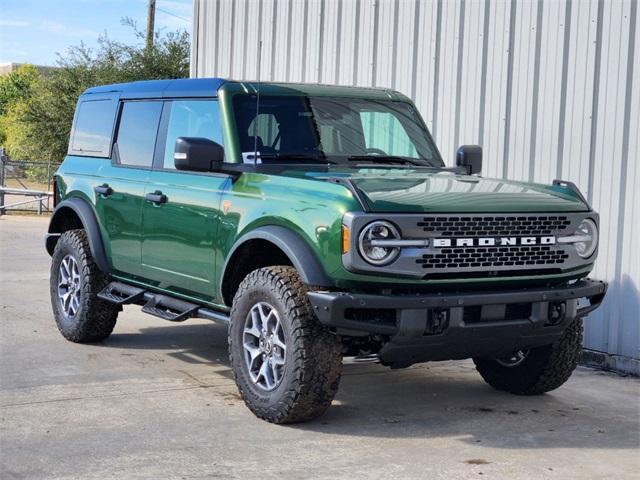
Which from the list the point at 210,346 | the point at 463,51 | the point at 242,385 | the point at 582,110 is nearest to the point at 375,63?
the point at 463,51

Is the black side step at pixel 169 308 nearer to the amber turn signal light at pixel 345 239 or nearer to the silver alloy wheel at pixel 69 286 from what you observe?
the silver alloy wheel at pixel 69 286

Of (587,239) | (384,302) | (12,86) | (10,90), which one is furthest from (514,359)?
(12,86)

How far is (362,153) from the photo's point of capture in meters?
6.93

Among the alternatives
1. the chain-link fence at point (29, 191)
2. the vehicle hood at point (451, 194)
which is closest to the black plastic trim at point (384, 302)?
the vehicle hood at point (451, 194)

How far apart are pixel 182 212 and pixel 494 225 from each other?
86.9 inches

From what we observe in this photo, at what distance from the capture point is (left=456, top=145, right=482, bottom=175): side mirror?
7.39 m

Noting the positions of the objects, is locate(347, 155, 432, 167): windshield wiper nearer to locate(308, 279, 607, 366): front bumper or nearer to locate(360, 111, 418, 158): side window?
locate(360, 111, 418, 158): side window

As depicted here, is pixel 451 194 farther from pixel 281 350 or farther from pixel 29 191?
pixel 29 191

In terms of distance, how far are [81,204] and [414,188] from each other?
3390 millimetres

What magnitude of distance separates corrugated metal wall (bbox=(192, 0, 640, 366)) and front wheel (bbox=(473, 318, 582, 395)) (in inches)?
58.9

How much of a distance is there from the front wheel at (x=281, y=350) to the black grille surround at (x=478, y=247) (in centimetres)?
50

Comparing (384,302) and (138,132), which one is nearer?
(384,302)

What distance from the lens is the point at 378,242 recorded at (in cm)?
539

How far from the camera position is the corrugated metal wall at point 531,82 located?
26.3 feet
